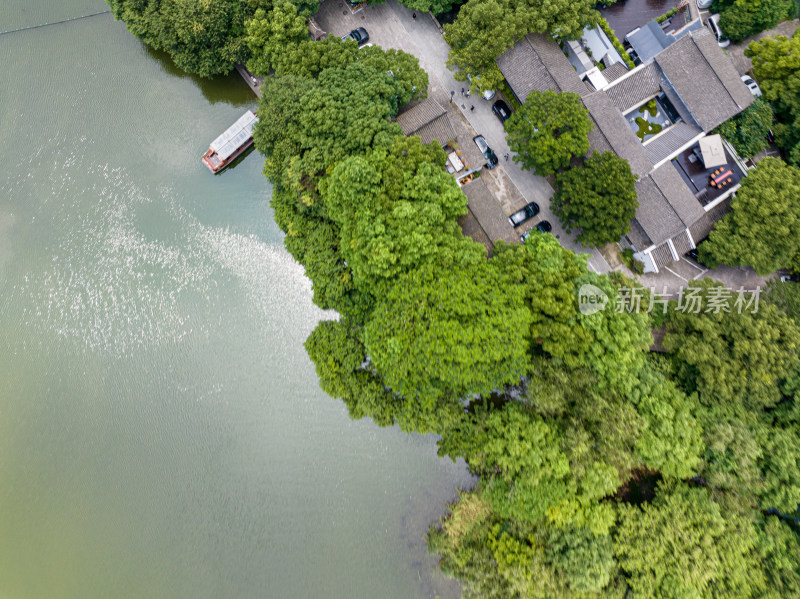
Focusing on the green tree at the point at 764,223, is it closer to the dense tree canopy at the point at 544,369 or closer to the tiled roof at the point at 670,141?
the dense tree canopy at the point at 544,369

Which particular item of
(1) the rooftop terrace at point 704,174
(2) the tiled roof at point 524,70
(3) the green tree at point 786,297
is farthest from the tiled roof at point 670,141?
(3) the green tree at point 786,297

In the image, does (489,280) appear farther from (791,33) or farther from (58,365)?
(58,365)

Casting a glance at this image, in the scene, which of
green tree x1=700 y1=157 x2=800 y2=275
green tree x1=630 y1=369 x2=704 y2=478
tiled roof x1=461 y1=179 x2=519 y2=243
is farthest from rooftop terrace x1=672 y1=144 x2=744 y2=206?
green tree x1=630 y1=369 x2=704 y2=478

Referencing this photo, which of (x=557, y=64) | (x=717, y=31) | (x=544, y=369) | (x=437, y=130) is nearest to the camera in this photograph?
(x=544, y=369)

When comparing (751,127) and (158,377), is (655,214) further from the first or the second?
(158,377)

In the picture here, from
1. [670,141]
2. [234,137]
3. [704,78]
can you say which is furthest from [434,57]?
Answer: [704,78]
